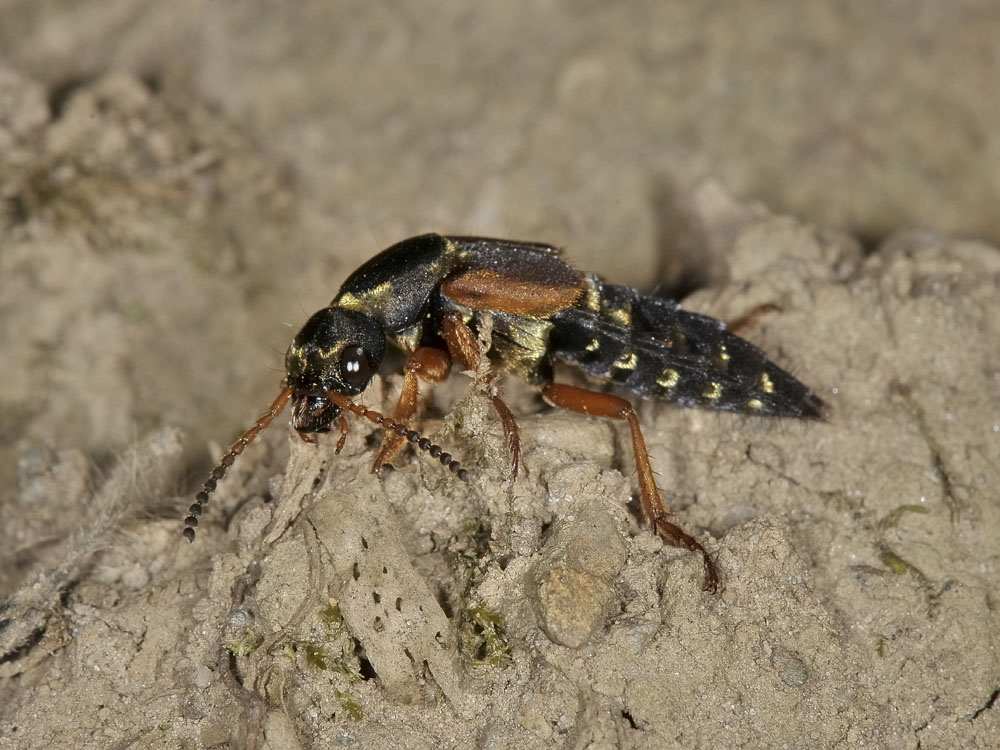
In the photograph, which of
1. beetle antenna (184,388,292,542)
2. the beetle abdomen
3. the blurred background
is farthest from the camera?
the blurred background

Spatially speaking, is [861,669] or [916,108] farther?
[916,108]

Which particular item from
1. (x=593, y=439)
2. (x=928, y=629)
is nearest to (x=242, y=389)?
(x=593, y=439)

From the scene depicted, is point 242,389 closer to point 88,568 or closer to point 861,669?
point 88,568

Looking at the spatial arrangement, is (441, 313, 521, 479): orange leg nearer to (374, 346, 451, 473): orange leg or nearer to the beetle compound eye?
(374, 346, 451, 473): orange leg

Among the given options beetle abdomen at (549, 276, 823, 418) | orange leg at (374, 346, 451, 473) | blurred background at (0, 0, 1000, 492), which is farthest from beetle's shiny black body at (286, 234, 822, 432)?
blurred background at (0, 0, 1000, 492)

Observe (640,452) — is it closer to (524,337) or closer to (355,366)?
(524,337)

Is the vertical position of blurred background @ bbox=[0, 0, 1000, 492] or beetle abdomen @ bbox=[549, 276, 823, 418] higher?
blurred background @ bbox=[0, 0, 1000, 492]

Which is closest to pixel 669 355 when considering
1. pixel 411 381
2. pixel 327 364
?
pixel 411 381
